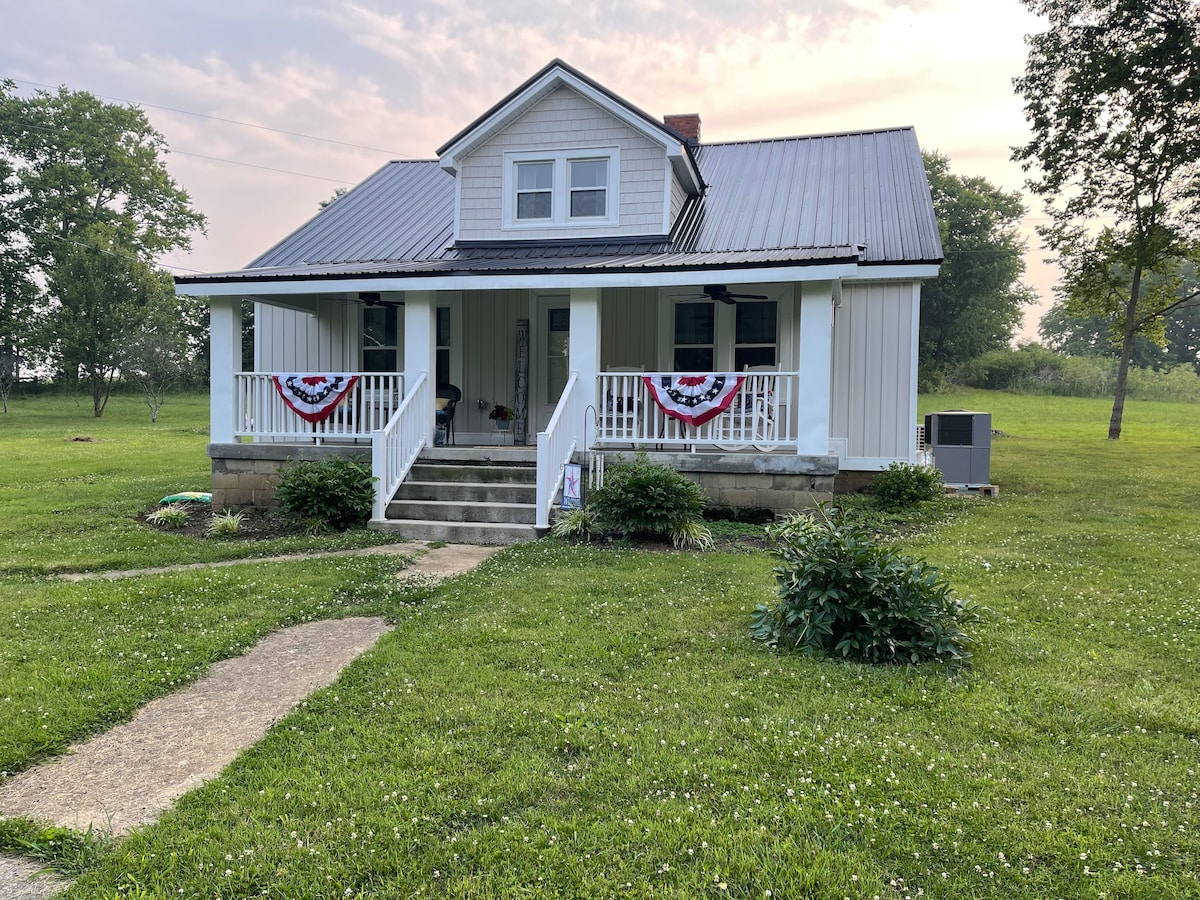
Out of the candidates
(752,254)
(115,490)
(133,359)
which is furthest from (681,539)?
(133,359)

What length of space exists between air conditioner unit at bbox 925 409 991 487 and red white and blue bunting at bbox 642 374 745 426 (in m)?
5.13

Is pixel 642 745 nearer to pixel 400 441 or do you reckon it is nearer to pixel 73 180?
pixel 400 441

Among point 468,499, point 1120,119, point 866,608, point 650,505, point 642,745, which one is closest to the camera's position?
point 642,745

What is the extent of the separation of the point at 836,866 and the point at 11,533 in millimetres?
9661

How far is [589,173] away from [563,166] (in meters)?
0.41

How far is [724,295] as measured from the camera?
34.9 ft

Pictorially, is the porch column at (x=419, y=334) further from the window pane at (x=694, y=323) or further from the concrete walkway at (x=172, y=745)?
the concrete walkway at (x=172, y=745)

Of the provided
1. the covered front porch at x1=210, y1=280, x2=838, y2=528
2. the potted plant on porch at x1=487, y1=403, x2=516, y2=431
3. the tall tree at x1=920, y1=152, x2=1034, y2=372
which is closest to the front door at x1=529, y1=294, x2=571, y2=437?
the covered front porch at x1=210, y1=280, x2=838, y2=528

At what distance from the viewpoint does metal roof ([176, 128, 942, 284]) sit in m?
10.0

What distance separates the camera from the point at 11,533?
843 cm

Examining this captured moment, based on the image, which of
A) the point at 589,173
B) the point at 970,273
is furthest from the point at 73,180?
the point at 970,273

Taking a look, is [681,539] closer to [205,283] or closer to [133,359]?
[205,283]

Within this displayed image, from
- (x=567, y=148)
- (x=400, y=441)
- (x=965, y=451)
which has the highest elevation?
(x=567, y=148)

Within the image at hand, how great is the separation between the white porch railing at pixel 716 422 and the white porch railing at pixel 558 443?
0.32 m
